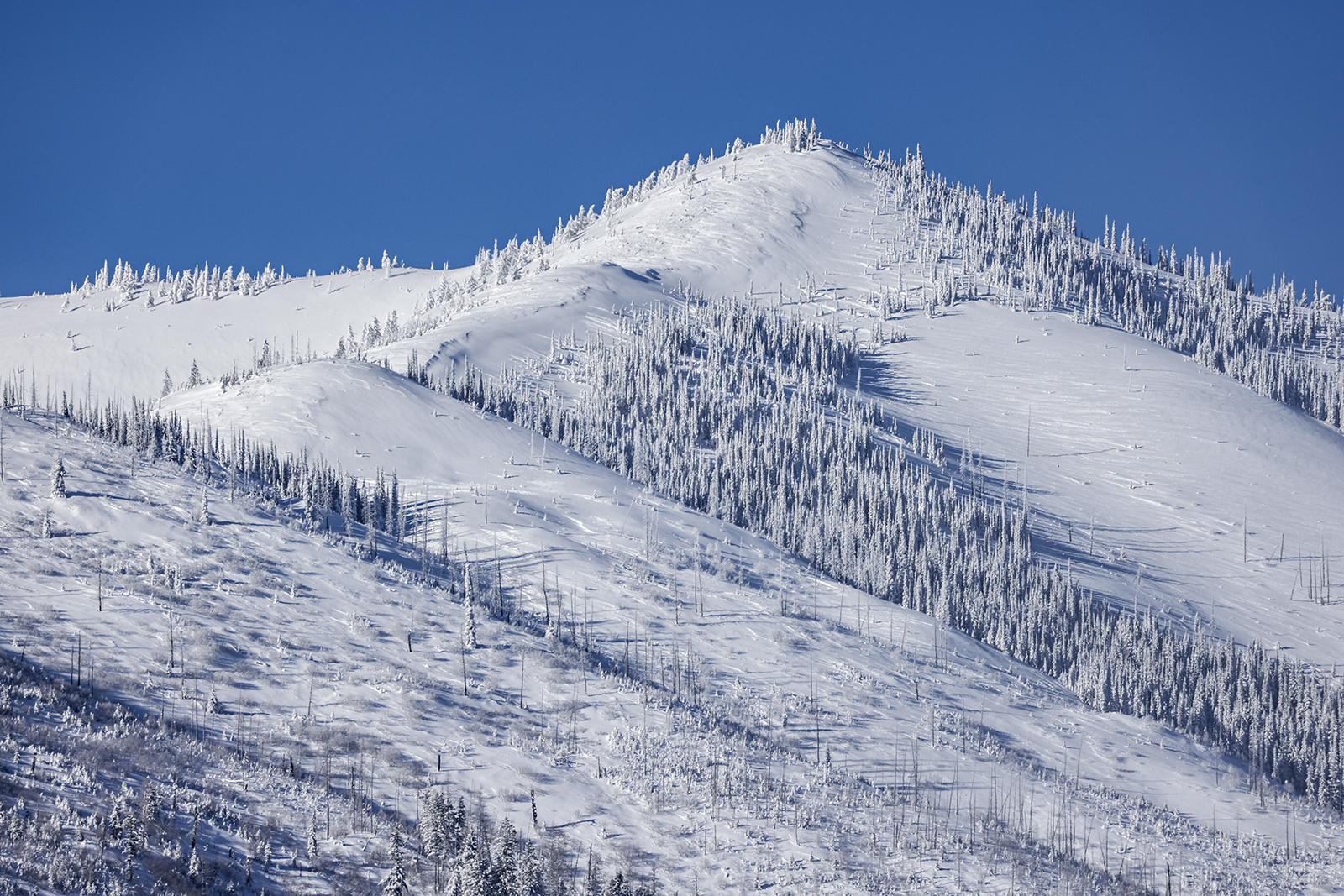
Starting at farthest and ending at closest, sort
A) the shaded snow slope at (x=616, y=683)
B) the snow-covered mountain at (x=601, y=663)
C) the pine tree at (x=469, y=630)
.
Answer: the pine tree at (x=469, y=630) < the shaded snow slope at (x=616, y=683) < the snow-covered mountain at (x=601, y=663)

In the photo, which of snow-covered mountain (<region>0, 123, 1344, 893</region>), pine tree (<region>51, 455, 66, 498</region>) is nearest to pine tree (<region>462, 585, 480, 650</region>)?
snow-covered mountain (<region>0, 123, 1344, 893</region>)

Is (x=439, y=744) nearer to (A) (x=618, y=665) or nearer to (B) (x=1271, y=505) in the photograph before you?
(A) (x=618, y=665)

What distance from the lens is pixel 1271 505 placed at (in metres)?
187

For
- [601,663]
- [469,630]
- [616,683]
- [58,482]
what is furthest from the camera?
[601,663]

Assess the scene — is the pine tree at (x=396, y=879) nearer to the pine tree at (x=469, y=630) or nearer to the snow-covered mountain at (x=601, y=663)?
the snow-covered mountain at (x=601, y=663)

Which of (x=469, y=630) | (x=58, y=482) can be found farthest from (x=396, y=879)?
(x=58, y=482)

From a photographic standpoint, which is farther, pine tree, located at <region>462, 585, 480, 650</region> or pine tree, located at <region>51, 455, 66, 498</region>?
pine tree, located at <region>51, 455, 66, 498</region>

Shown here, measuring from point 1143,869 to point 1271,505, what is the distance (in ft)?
421

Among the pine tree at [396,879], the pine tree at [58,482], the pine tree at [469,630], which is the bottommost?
the pine tree at [396,879]

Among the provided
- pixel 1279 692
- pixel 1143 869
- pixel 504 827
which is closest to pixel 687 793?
pixel 504 827

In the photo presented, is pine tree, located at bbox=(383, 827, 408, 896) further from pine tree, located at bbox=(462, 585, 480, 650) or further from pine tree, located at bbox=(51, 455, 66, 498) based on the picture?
pine tree, located at bbox=(51, 455, 66, 498)

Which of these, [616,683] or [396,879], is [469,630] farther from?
[396,879]

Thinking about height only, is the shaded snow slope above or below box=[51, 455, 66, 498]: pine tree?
below

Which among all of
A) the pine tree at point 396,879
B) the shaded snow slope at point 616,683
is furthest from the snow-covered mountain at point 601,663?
the pine tree at point 396,879
